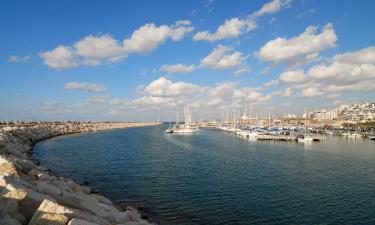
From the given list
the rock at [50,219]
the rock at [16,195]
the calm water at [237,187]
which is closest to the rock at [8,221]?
the rock at [50,219]

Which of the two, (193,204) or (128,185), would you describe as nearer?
(193,204)

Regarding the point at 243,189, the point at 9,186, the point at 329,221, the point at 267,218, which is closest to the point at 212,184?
the point at 243,189

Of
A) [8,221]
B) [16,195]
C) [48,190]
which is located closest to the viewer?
[8,221]

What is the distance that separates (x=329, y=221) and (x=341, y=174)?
19432mm

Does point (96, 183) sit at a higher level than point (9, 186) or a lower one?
lower

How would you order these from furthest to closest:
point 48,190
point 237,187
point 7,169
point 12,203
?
point 237,187 < point 7,169 < point 48,190 < point 12,203

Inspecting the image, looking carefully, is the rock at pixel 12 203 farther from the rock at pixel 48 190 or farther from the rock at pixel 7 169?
the rock at pixel 7 169

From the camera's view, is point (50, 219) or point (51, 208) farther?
point (51, 208)

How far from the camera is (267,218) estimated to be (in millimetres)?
23188

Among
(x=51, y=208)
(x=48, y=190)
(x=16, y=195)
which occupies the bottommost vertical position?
(x=48, y=190)

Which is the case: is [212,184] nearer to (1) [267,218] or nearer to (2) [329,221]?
(1) [267,218]

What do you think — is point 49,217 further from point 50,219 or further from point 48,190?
point 48,190

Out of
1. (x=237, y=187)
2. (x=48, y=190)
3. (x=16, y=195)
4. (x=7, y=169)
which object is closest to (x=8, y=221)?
(x=16, y=195)

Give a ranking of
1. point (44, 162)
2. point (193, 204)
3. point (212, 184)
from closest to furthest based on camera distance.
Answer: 1. point (193, 204)
2. point (212, 184)
3. point (44, 162)
